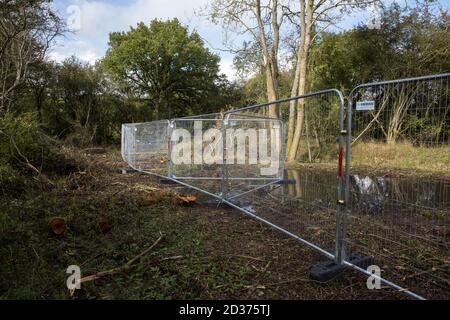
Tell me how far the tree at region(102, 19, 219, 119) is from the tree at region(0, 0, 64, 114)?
8.81m

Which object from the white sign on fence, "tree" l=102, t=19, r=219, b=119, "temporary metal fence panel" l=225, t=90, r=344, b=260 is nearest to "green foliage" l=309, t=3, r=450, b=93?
"temporary metal fence panel" l=225, t=90, r=344, b=260

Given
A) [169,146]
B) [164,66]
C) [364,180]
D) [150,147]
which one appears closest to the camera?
[364,180]

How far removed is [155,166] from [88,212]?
402 centimetres

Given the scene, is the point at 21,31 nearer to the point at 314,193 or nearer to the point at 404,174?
the point at 314,193

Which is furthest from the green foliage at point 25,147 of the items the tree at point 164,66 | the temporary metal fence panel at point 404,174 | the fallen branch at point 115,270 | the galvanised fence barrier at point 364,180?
the tree at point 164,66

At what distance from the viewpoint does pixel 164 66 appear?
22.7 m

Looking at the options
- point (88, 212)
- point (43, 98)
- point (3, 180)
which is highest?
point (43, 98)

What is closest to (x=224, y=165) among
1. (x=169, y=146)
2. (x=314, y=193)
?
(x=314, y=193)

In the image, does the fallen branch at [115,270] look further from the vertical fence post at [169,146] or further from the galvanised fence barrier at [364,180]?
the vertical fence post at [169,146]

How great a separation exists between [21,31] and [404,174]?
Answer: 396 inches
